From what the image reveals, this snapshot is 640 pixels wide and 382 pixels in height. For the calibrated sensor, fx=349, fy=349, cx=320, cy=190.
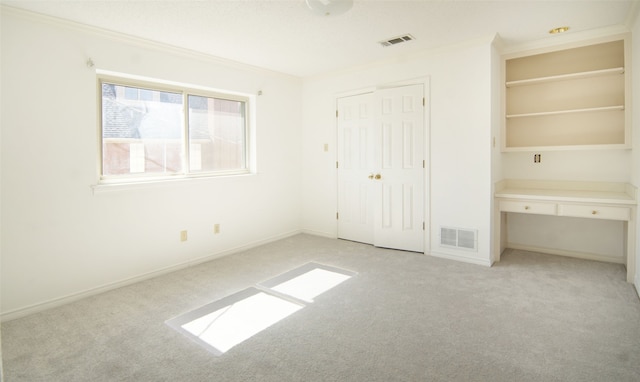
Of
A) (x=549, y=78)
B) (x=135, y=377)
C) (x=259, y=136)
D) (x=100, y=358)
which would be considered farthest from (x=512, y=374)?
(x=259, y=136)

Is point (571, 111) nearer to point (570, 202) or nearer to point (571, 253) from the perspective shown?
point (570, 202)

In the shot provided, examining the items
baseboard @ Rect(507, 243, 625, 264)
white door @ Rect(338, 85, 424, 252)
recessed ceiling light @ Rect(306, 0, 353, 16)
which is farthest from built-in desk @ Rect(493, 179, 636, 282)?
recessed ceiling light @ Rect(306, 0, 353, 16)

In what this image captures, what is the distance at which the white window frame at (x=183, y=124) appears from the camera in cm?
336

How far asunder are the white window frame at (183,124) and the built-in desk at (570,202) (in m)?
3.20

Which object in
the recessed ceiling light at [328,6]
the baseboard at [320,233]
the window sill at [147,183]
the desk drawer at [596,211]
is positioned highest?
the recessed ceiling light at [328,6]

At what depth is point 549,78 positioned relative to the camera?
12.5 feet

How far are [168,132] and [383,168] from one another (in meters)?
2.63

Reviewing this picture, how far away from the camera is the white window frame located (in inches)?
132

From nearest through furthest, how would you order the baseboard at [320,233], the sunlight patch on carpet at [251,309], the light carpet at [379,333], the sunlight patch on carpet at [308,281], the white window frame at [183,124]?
the light carpet at [379,333], the sunlight patch on carpet at [251,309], the sunlight patch on carpet at [308,281], the white window frame at [183,124], the baseboard at [320,233]

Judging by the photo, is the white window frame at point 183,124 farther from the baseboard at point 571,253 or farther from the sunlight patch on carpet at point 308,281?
the baseboard at point 571,253

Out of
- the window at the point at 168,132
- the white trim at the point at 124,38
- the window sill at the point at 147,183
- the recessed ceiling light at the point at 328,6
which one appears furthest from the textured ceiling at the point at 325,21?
the window sill at the point at 147,183

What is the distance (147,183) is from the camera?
3541 mm

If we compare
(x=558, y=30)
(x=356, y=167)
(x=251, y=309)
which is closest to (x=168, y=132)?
(x=251, y=309)

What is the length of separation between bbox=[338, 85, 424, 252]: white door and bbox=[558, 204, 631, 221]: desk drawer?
57.1 inches
